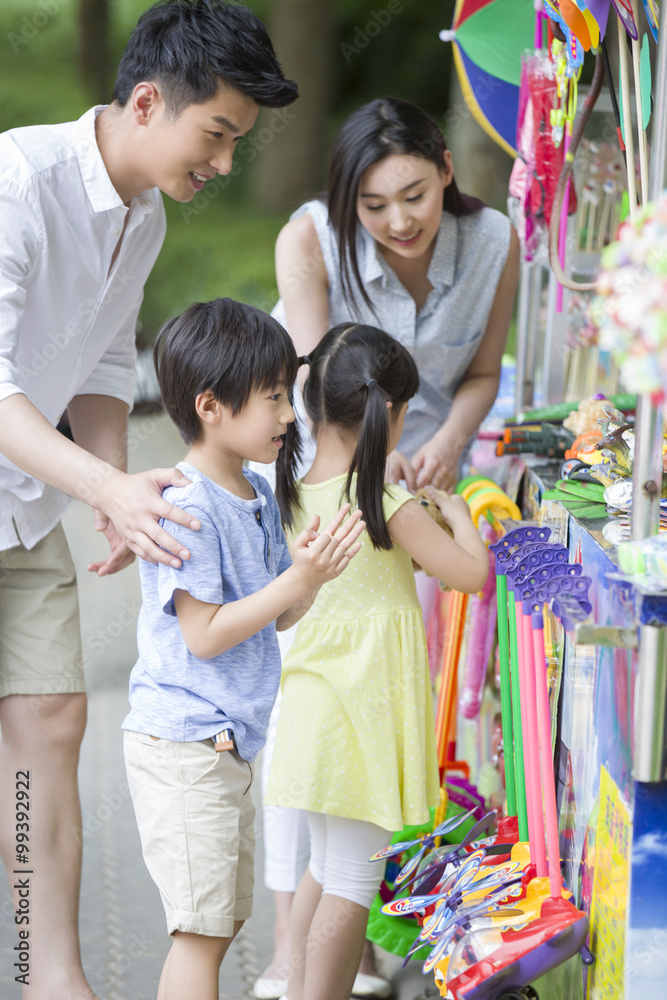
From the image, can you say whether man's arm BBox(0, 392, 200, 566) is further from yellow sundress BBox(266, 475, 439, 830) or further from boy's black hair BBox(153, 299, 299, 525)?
yellow sundress BBox(266, 475, 439, 830)

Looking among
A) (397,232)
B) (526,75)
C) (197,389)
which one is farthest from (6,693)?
(526,75)

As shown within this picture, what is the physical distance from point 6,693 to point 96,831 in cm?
97

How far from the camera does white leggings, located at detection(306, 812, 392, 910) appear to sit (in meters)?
1.56

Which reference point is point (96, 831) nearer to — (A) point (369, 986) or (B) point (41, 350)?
(A) point (369, 986)

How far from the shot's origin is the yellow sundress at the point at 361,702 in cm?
153

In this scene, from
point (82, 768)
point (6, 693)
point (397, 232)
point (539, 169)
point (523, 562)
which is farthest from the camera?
point (82, 768)

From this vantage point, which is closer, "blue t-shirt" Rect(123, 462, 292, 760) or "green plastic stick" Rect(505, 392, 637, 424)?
"blue t-shirt" Rect(123, 462, 292, 760)

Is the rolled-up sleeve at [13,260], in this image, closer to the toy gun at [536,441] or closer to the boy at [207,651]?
the boy at [207,651]

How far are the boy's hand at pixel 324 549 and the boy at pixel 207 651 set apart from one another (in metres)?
0.03

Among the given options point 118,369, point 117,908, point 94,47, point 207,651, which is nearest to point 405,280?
point 118,369

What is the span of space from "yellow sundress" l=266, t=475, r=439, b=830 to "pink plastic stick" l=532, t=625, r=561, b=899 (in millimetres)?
304

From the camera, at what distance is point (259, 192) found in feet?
26.6

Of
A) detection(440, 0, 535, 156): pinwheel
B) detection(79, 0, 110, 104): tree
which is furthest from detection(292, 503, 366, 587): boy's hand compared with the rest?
detection(79, 0, 110, 104): tree

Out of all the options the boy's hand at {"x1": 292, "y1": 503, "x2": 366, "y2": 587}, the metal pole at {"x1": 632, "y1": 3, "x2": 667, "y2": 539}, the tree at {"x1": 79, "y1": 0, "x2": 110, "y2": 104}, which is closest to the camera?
the metal pole at {"x1": 632, "y1": 3, "x2": 667, "y2": 539}
